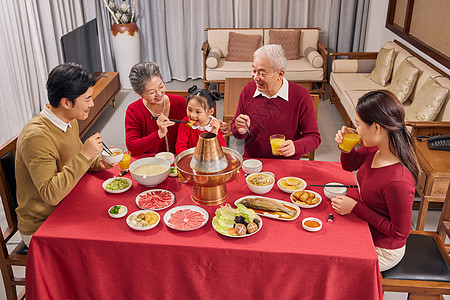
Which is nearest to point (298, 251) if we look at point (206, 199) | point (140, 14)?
point (206, 199)

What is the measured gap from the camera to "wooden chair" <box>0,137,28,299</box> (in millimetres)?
2008

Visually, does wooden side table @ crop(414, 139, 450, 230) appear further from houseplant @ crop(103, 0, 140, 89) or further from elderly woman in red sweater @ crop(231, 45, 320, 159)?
houseplant @ crop(103, 0, 140, 89)

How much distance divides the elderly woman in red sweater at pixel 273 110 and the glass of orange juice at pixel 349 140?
40cm

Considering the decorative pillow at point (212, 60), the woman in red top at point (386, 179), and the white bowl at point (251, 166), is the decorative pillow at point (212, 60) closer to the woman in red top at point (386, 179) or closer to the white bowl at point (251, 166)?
the white bowl at point (251, 166)

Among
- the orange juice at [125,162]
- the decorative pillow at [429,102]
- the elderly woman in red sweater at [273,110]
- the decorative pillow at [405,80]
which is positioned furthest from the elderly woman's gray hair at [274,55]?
the decorative pillow at [405,80]

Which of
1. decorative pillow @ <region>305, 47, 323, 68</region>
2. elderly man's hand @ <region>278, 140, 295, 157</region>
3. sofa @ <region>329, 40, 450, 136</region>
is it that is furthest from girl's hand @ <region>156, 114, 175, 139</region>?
decorative pillow @ <region>305, 47, 323, 68</region>

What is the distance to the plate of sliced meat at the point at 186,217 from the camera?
1.75 metres

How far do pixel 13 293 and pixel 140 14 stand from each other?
16.3 feet

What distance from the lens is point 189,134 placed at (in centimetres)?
240

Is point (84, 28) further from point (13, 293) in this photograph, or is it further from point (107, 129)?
point (13, 293)

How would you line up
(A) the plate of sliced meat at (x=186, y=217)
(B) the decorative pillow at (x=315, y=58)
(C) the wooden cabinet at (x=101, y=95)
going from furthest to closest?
(B) the decorative pillow at (x=315, y=58) < (C) the wooden cabinet at (x=101, y=95) < (A) the plate of sliced meat at (x=186, y=217)

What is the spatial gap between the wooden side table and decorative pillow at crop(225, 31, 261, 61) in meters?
3.43

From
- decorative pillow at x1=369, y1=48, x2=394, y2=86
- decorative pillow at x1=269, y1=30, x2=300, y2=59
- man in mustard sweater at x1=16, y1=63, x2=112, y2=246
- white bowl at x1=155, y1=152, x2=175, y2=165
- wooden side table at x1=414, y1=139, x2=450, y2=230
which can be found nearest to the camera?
man in mustard sweater at x1=16, y1=63, x2=112, y2=246

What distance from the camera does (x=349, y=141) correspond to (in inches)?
77.2
